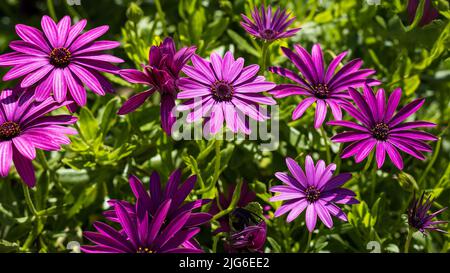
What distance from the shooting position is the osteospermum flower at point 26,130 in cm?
89

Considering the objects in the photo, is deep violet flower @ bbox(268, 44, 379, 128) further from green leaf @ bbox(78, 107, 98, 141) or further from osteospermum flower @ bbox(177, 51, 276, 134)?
green leaf @ bbox(78, 107, 98, 141)

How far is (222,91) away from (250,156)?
→ 1.06ft

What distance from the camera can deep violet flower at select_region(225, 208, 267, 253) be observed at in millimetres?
986

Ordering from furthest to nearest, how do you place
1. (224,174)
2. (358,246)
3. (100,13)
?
(100,13) < (224,174) < (358,246)

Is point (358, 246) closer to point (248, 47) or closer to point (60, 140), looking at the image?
point (248, 47)

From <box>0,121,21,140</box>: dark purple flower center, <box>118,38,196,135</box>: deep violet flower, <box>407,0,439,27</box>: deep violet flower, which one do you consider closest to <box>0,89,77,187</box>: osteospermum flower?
<box>0,121,21,140</box>: dark purple flower center

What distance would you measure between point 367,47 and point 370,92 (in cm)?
52

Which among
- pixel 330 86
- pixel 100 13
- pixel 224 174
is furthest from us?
pixel 100 13

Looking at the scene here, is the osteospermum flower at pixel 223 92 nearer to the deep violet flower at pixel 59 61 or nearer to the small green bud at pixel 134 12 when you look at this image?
the deep violet flower at pixel 59 61

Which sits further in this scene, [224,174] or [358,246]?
[224,174]

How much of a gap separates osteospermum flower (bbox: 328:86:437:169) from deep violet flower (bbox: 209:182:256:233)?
0.80 feet
